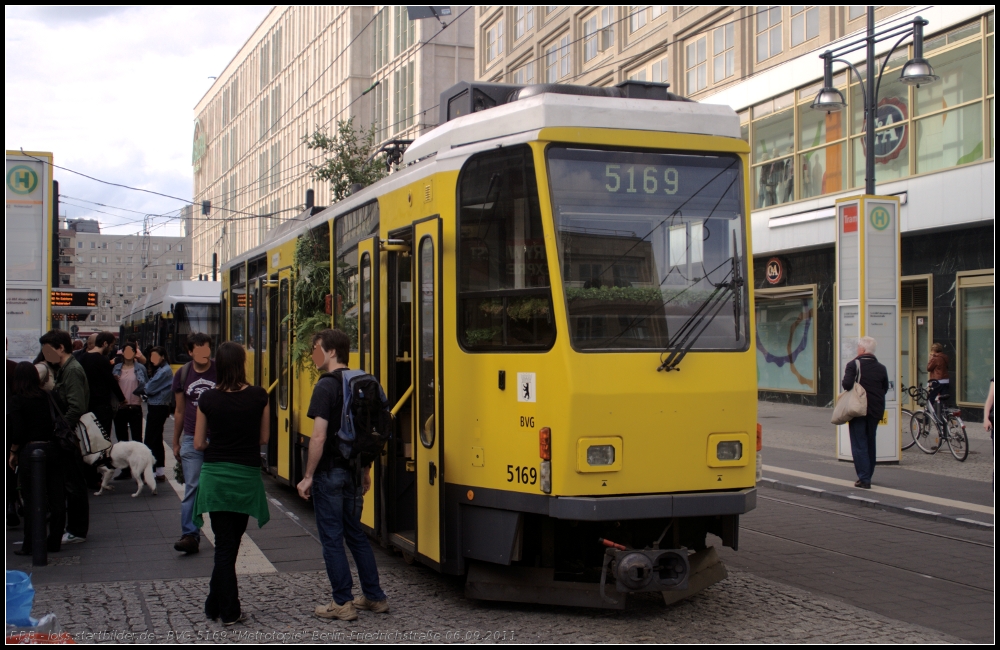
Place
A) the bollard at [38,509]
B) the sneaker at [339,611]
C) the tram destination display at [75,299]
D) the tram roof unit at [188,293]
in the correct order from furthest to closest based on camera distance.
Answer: the tram roof unit at [188,293], the tram destination display at [75,299], the bollard at [38,509], the sneaker at [339,611]

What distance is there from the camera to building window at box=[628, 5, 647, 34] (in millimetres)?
30844

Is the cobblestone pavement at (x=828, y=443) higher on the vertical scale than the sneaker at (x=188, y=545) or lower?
lower

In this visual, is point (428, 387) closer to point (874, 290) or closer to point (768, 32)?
point (874, 290)

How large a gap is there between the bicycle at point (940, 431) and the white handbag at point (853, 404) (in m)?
3.74

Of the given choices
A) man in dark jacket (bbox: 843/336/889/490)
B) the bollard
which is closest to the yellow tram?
the bollard

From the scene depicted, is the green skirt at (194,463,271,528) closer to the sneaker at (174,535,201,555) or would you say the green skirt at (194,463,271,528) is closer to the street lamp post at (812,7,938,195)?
the sneaker at (174,535,201,555)

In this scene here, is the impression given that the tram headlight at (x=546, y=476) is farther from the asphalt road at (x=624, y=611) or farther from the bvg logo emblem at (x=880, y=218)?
the bvg logo emblem at (x=880, y=218)

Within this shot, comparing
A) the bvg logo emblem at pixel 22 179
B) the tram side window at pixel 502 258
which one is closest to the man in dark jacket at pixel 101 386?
the bvg logo emblem at pixel 22 179

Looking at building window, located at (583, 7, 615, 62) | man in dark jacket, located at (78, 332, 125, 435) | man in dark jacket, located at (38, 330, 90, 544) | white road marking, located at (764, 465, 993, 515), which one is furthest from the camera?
building window, located at (583, 7, 615, 62)

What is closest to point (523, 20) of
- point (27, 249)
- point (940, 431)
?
point (940, 431)

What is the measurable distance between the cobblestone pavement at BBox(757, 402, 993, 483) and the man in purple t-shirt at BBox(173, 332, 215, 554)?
29.4 ft

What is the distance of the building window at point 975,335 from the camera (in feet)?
63.8

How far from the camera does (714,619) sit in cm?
611

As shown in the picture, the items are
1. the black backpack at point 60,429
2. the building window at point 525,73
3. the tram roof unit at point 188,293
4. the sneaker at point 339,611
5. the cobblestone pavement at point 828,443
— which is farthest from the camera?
the building window at point 525,73
